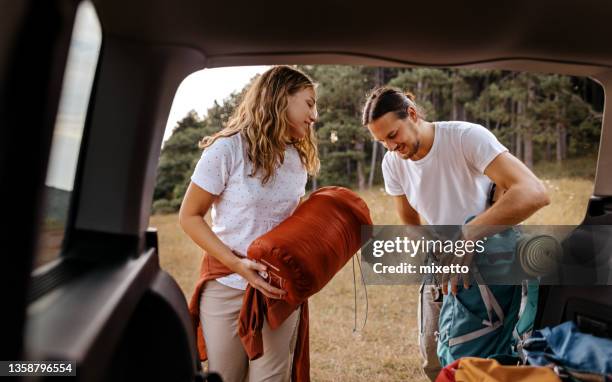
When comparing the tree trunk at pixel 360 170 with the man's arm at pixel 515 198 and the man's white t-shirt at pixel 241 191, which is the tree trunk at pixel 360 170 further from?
the man's white t-shirt at pixel 241 191

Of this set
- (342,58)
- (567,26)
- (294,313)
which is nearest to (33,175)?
(342,58)

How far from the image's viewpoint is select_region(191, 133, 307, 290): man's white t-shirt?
5.51 ft

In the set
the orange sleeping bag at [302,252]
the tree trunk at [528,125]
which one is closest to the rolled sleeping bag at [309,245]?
the orange sleeping bag at [302,252]

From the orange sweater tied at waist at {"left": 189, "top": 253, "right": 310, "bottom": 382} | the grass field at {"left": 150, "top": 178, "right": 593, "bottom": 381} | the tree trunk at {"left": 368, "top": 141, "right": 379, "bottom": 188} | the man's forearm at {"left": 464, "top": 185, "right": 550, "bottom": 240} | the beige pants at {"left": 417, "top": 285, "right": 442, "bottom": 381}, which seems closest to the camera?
the orange sweater tied at waist at {"left": 189, "top": 253, "right": 310, "bottom": 382}

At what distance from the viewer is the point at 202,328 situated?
1832mm

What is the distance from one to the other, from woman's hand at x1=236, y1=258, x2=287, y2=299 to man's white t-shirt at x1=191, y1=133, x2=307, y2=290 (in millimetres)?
102

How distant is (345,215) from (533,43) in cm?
73

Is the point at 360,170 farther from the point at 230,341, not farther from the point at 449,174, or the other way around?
the point at 230,341

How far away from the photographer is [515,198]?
1.93 metres

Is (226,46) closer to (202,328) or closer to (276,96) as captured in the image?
(276,96)

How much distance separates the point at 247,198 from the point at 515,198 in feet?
Answer: 2.87

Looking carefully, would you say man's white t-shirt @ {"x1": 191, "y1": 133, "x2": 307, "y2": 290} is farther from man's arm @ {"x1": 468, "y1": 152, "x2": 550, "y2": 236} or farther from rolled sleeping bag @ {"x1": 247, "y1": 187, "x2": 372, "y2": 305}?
man's arm @ {"x1": 468, "y1": 152, "x2": 550, "y2": 236}

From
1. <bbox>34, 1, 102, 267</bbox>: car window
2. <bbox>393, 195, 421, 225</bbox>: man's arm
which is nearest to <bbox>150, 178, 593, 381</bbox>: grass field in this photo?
<bbox>393, 195, 421, 225</bbox>: man's arm

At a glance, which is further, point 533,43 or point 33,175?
point 533,43
